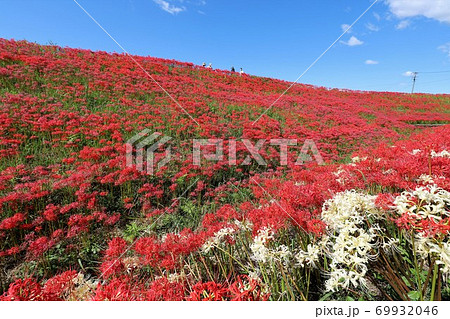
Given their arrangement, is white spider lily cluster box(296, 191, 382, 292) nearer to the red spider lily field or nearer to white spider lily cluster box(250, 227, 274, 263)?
the red spider lily field

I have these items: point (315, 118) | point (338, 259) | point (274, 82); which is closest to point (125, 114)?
point (338, 259)

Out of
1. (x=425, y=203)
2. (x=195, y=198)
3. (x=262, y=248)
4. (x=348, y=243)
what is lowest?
(x=195, y=198)

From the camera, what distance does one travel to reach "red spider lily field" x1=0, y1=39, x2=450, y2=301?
59.4 inches

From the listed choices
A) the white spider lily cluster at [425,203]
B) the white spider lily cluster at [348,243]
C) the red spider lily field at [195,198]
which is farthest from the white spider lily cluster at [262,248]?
the white spider lily cluster at [425,203]

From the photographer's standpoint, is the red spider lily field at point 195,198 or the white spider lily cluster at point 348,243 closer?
the white spider lily cluster at point 348,243

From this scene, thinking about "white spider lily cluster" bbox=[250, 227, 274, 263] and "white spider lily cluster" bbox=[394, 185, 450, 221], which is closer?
"white spider lily cluster" bbox=[394, 185, 450, 221]

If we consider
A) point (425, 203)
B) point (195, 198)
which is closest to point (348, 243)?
point (425, 203)

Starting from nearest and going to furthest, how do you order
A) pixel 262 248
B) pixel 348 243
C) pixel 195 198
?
pixel 348 243 → pixel 262 248 → pixel 195 198

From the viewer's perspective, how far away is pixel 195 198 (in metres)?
5.05

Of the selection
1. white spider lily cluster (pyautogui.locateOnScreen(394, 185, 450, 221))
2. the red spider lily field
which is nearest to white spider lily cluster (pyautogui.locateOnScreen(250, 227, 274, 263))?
the red spider lily field

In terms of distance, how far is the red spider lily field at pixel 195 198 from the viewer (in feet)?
4.95

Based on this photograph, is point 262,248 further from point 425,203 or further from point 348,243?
point 425,203

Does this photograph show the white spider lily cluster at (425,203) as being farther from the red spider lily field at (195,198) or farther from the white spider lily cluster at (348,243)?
the white spider lily cluster at (348,243)

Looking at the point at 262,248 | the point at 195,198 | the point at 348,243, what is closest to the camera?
the point at 348,243
